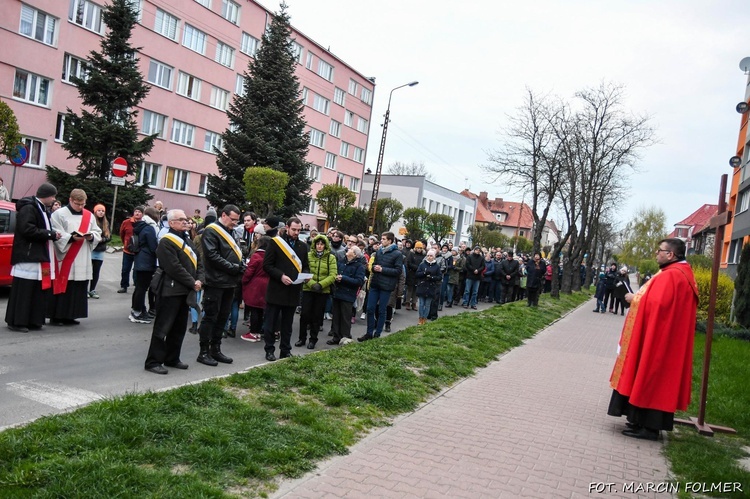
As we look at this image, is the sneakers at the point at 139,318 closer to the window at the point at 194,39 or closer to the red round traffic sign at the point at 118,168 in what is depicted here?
the red round traffic sign at the point at 118,168

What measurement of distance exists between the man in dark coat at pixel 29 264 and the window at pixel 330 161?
46089 mm

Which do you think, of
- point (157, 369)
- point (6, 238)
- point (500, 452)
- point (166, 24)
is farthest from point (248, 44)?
point (500, 452)

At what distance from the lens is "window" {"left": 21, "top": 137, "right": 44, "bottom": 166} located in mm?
28453

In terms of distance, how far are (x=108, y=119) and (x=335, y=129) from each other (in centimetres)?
3036

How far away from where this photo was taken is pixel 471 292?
22047 mm

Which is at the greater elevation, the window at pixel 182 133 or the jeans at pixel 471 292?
the window at pixel 182 133

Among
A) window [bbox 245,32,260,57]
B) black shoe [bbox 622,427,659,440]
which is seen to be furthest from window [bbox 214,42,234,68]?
black shoe [bbox 622,427,659,440]

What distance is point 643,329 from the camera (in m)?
7.05

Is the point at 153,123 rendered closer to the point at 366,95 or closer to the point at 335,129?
the point at 335,129

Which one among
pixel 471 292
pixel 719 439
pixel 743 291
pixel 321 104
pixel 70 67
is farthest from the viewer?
pixel 321 104

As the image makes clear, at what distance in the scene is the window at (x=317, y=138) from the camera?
5225 centimetres

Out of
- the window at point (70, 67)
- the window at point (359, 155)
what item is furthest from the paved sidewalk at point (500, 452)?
the window at point (359, 155)

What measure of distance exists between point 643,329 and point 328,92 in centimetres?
4932

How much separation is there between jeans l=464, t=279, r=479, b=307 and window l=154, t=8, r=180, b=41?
2396 cm
